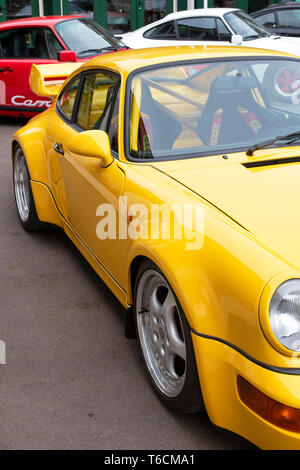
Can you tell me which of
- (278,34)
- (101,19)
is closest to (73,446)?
(278,34)

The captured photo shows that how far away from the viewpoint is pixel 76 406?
2.97 meters

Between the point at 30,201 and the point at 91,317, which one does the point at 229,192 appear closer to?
the point at 91,317

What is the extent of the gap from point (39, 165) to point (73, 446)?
262 cm

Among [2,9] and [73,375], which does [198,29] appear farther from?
[73,375]

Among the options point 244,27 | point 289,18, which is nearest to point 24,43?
point 244,27

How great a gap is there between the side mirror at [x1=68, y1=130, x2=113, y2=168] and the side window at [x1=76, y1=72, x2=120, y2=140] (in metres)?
0.29

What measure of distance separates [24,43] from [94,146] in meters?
6.41

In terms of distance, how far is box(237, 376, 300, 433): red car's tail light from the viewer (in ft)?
7.14

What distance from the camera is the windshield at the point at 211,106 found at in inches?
136

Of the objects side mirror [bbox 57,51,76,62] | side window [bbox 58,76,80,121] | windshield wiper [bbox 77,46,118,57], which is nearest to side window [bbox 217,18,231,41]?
windshield wiper [bbox 77,46,118,57]

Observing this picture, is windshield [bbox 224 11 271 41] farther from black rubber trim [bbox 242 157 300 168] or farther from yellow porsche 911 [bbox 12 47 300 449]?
black rubber trim [bbox 242 157 300 168]

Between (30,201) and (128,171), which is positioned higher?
(128,171)

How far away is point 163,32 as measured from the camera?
12102 mm

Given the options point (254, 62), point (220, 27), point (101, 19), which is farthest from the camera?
point (101, 19)
